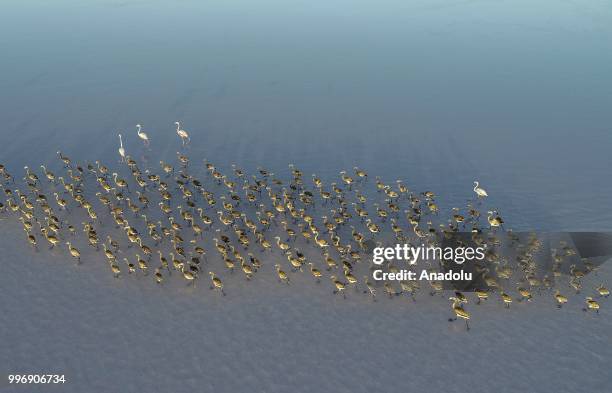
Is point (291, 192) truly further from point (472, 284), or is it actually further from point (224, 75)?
point (224, 75)

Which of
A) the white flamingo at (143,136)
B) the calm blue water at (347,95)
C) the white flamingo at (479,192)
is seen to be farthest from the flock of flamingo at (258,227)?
the calm blue water at (347,95)

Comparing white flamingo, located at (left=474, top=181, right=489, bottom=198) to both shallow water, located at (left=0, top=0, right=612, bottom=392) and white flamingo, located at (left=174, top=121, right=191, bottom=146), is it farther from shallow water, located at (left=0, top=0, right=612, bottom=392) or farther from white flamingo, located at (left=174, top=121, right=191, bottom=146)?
white flamingo, located at (left=174, top=121, right=191, bottom=146)

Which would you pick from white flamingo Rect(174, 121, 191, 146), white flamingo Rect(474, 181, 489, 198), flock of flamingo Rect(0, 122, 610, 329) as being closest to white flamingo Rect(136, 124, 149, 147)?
white flamingo Rect(174, 121, 191, 146)

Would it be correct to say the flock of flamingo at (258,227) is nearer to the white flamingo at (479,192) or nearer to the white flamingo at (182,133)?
the white flamingo at (479,192)

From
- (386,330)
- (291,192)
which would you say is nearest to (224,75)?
(291,192)

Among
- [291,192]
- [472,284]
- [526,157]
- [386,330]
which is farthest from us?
[526,157]

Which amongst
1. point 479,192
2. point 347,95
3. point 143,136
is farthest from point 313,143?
point 479,192

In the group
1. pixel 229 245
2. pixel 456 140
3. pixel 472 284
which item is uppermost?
pixel 456 140
